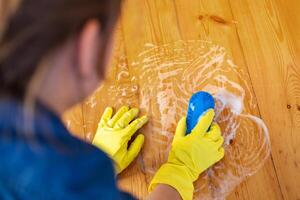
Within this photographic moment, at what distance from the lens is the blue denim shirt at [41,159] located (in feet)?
1.50

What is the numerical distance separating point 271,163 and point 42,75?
699 millimetres

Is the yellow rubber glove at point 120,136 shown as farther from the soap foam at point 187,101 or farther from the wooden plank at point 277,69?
the wooden plank at point 277,69

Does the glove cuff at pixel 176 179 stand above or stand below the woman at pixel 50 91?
below

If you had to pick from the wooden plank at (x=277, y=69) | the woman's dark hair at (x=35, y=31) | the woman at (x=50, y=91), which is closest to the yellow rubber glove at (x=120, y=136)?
the wooden plank at (x=277, y=69)

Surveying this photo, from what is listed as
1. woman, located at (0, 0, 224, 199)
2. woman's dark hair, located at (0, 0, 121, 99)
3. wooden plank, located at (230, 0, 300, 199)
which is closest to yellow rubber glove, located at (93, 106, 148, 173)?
wooden plank, located at (230, 0, 300, 199)

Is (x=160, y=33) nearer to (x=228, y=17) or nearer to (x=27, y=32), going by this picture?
(x=228, y=17)

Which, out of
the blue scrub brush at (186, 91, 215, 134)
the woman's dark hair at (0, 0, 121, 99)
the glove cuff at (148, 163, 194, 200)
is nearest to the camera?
the woman's dark hair at (0, 0, 121, 99)

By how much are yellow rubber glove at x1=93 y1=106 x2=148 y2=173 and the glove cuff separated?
90 millimetres

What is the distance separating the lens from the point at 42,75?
0.45 meters

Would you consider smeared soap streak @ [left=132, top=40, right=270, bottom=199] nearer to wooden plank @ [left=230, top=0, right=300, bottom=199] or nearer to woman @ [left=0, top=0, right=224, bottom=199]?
wooden plank @ [left=230, top=0, right=300, bottom=199]

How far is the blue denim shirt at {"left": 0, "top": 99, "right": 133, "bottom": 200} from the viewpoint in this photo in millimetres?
457

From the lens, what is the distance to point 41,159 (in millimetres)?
472

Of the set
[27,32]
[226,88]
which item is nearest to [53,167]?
[27,32]

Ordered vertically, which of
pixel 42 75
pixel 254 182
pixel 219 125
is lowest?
pixel 254 182
